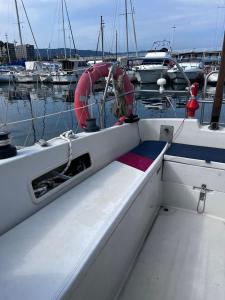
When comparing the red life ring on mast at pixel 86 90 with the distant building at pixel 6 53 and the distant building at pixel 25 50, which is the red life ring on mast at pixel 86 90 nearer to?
Answer: the distant building at pixel 25 50

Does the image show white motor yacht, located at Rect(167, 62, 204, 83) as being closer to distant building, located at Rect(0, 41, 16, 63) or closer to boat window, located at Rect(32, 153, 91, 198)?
boat window, located at Rect(32, 153, 91, 198)

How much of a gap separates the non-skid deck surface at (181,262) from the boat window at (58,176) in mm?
910

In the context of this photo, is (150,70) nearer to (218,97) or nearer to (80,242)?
(218,97)

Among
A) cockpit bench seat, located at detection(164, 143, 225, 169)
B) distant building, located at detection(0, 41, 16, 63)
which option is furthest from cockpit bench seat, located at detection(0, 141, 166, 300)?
distant building, located at detection(0, 41, 16, 63)

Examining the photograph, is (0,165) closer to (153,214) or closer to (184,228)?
(153,214)

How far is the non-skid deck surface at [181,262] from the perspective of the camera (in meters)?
1.75

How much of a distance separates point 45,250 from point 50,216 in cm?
33

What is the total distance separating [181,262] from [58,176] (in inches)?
49.1

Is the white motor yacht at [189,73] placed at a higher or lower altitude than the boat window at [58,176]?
higher

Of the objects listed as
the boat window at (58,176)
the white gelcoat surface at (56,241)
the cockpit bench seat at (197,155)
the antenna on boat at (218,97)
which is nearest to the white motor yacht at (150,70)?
the antenna on boat at (218,97)

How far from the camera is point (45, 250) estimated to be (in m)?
1.28

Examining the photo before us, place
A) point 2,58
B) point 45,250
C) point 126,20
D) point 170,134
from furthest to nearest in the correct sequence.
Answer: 1. point 2,58
2. point 126,20
3. point 170,134
4. point 45,250

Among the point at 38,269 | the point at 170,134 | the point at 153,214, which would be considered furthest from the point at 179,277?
the point at 170,134

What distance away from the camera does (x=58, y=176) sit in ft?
6.47
